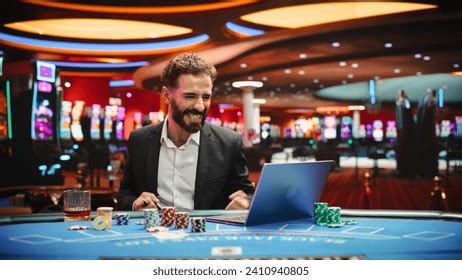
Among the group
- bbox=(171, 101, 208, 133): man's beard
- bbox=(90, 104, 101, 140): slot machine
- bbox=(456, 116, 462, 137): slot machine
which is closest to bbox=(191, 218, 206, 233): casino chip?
bbox=(171, 101, 208, 133): man's beard

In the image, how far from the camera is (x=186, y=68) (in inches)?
73.7

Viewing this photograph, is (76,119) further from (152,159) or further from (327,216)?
(327,216)

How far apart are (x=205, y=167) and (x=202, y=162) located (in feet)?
0.08

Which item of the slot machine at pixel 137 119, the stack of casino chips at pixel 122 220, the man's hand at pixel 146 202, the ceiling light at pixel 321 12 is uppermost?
the ceiling light at pixel 321 12

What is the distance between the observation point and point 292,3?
21.1 feet

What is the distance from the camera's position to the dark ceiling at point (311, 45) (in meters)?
6.58

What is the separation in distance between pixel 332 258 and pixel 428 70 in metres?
11.1

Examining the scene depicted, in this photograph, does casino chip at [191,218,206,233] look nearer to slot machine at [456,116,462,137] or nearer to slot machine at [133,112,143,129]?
slot machine at [133,112,143,129]

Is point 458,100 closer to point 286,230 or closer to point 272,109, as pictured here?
point 272,109

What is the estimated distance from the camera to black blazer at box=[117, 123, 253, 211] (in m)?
2.07

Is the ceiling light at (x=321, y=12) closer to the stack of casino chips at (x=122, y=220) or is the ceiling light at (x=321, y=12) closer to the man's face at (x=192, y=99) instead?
the man's face at (x=192, y=99)

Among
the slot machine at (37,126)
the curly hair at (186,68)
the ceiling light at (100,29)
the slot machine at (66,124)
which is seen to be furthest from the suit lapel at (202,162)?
the slot machine at (66,124)

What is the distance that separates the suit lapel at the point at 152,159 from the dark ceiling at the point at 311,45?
4.35 metres
